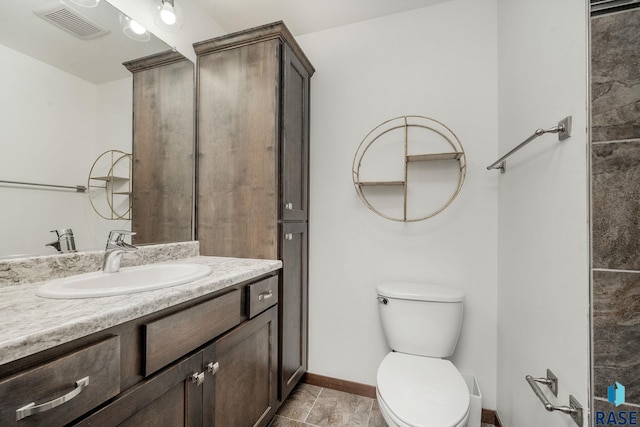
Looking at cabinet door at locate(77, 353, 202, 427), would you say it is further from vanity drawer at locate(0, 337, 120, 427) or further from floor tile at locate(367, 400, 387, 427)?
floor tile at locate(367, 400, 387, 427)

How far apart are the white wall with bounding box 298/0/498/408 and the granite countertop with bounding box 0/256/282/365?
974 mm

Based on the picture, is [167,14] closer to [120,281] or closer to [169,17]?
[169,17]

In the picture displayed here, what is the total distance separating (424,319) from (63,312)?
140cm

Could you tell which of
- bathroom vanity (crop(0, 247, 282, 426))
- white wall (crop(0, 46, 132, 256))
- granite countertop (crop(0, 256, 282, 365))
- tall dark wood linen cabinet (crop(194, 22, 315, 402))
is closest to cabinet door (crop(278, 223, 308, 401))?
tall dark wood linen cabinet (crop(194, 22, 315, 402))

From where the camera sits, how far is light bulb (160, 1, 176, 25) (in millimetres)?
1340

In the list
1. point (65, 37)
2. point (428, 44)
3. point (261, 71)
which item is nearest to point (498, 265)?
point (428, 44)

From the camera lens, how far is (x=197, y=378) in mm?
865

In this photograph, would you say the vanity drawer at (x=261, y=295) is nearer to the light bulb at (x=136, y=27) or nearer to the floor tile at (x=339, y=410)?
the floor tile at (x=339, y=410)

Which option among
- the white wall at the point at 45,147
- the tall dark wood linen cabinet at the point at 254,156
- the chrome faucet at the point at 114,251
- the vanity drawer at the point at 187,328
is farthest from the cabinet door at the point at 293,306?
the white wall at the point at 45,147

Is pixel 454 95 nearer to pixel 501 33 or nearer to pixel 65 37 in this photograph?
pixel 501 33

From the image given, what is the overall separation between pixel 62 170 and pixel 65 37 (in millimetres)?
518

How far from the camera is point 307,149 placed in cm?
180

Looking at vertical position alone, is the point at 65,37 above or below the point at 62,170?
above

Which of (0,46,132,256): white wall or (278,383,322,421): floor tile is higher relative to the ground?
(0,46,132,256): white wall
